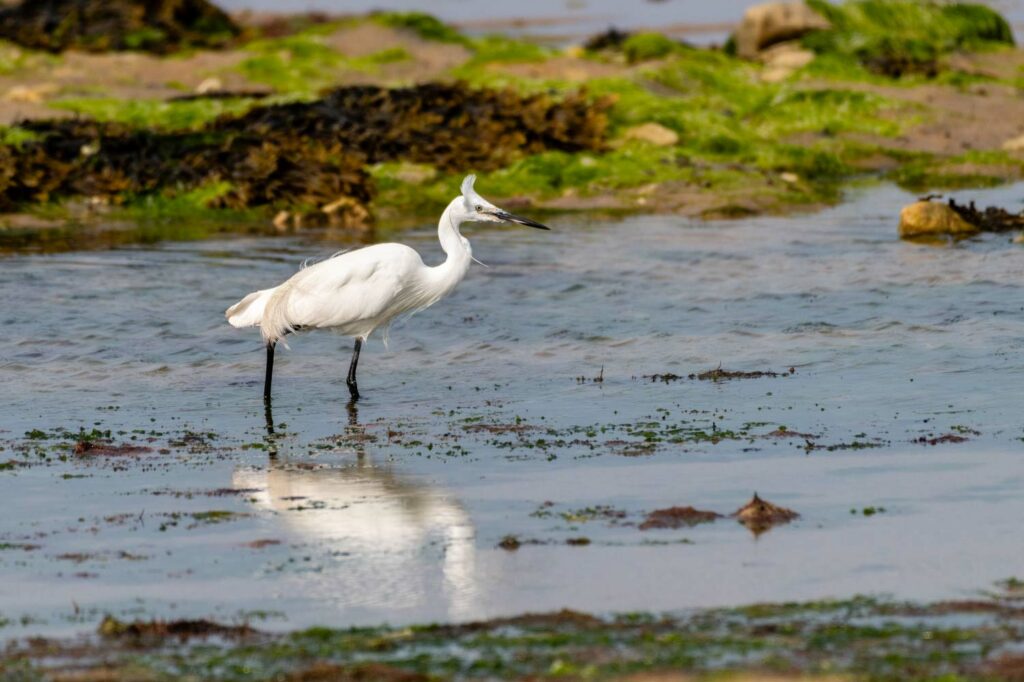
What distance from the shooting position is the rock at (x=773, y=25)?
83.8 ft

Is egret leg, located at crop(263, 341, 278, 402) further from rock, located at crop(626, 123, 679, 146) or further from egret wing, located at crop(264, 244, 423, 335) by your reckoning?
rock, located at crop(626, 123, 679, 146)

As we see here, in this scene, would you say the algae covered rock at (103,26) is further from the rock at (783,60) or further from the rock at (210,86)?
the rock at (783,60)

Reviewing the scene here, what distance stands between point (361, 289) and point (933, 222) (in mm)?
7163

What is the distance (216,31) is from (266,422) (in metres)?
19.5

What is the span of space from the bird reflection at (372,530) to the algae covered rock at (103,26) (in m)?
18.1

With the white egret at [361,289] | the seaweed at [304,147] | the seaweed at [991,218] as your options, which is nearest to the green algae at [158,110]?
the seaweed at [304,147]

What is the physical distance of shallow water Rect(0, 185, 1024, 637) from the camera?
240 inches

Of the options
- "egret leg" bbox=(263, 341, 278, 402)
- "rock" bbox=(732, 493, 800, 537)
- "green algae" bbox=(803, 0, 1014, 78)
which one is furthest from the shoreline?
"rock" bbox=(732, 493, 800, 537)

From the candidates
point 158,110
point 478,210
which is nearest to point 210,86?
point 158,110

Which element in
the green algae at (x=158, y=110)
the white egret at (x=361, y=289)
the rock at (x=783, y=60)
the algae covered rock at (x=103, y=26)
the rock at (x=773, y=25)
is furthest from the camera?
the rock at (x=773, y=25)

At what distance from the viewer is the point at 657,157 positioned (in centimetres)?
1894

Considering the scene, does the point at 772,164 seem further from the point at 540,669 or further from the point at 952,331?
the point at 540,669

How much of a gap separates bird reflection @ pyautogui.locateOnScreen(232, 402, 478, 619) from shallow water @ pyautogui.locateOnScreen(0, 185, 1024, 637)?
0.02 metres

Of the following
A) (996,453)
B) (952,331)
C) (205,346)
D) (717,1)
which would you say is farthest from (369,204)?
(717,1)
